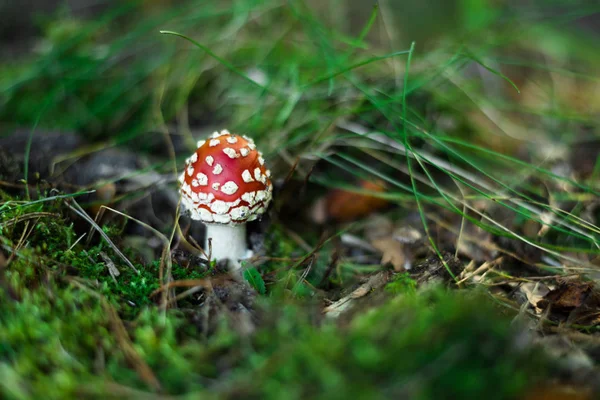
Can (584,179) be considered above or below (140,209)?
below

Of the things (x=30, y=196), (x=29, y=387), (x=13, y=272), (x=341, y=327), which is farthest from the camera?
(x=30, y=196)

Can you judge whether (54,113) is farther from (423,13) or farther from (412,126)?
(423,13)

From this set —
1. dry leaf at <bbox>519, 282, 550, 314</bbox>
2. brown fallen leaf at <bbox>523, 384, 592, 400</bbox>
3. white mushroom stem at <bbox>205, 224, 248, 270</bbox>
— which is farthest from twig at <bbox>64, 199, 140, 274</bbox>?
dry leaf at <bbox>519, 282, 550, 314</bbox>

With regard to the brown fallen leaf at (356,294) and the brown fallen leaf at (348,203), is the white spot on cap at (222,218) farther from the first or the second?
the brown fallen leaf at (348,203)

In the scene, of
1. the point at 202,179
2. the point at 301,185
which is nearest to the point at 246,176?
the point at 202,179

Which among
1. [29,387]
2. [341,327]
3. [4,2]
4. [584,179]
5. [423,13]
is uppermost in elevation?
[4,2]

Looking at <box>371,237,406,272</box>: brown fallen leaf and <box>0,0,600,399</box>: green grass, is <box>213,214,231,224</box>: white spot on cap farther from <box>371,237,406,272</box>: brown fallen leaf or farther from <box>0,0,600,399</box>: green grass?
<box>371,237,406,272</box>: brown fallen leaf

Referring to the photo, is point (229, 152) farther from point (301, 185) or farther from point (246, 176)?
point (301, 185)

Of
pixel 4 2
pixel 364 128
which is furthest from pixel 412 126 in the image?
pixel 4 2

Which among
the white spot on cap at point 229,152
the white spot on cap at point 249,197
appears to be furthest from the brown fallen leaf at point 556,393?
the white spot on cap at point 229,152
